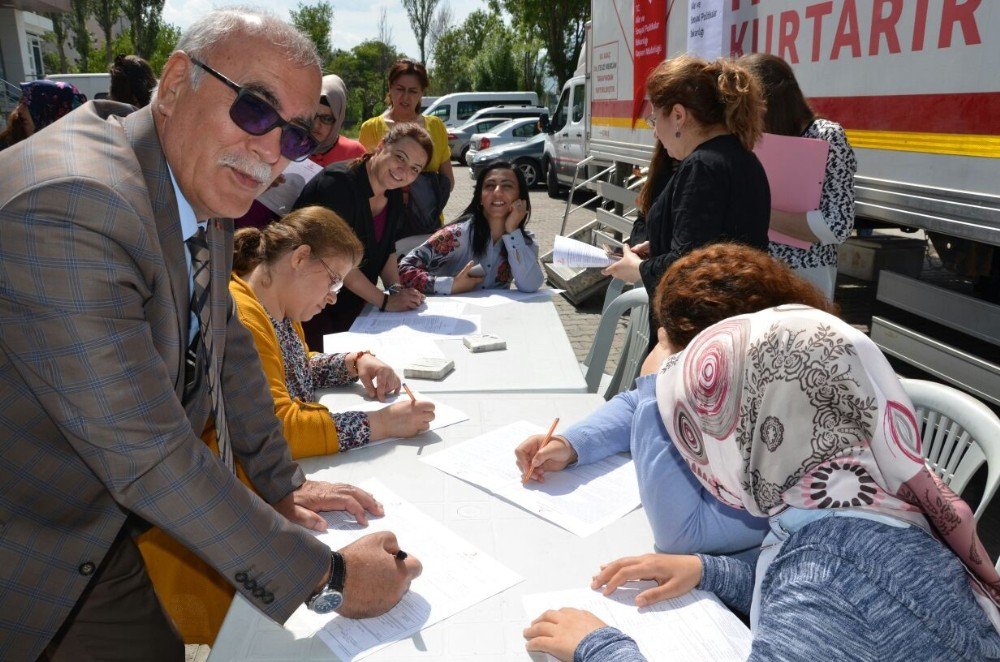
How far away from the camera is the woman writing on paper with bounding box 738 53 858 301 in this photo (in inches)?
114

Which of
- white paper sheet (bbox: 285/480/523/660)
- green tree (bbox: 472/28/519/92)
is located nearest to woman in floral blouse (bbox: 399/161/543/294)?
white paper sheet (bbox: 285/480/523/660)

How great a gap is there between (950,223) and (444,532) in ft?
7.66

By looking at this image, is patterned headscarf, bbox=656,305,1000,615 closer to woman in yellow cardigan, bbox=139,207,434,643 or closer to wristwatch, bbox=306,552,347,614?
wristwatch, bbox=306,552,347,614

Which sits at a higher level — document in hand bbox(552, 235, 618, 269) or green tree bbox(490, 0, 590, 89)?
green tree bbox(490, 0, 590, 89)

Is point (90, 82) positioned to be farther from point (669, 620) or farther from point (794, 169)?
point (669, 620)

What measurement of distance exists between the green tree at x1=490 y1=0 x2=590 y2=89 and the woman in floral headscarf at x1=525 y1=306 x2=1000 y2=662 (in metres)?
27.9

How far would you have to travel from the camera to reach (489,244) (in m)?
3.95

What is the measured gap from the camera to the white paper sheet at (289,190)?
3508 millimetres

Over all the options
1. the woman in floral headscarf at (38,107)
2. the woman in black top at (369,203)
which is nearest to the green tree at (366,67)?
the woman in floral headscarf at (38,107)

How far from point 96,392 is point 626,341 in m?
2.35

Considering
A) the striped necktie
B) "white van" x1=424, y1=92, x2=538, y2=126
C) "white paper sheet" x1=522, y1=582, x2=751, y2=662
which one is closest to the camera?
"white paper sheet" x1=522, y1=582, x2=751, y2=662

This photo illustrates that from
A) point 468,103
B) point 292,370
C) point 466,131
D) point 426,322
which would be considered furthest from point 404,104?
point 468,103

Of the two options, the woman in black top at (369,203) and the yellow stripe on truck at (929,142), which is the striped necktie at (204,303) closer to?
the woman in black top at (369,203)

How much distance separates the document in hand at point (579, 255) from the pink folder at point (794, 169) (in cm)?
73
